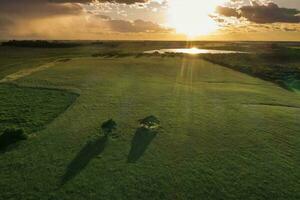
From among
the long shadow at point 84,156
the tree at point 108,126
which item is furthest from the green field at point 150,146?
the tree at point 108,126

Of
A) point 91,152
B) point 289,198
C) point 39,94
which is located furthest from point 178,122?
point 39,94

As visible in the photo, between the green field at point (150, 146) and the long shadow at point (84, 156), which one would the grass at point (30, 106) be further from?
the long shadow at point (84, 156)

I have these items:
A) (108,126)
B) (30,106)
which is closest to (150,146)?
(108,126)

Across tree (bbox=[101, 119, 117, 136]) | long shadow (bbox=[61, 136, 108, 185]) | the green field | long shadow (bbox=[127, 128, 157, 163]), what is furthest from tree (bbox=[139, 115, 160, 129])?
long shadow (bbox=[61, 136, 108, 185])

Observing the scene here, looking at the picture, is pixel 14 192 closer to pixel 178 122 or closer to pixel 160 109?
pixel 178 122

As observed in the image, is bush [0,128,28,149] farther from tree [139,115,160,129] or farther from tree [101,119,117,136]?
tree [139,115,160,129]
